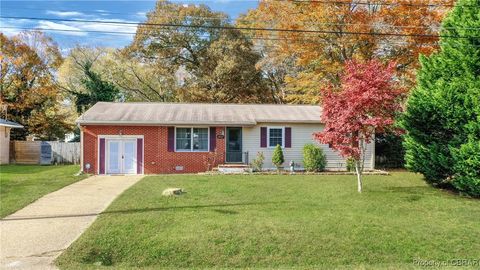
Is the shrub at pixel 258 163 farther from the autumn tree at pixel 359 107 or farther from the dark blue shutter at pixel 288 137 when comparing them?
the autumn tree at pixel 359 107

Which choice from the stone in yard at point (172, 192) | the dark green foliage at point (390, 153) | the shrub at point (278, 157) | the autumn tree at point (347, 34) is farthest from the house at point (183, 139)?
the stone in yard at point (172, 192)

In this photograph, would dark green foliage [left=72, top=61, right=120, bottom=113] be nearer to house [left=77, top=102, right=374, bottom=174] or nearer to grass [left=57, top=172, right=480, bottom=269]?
house [left=77, top=102, right=374, bottom=174]

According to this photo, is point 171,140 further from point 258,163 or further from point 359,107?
→ point 359,107

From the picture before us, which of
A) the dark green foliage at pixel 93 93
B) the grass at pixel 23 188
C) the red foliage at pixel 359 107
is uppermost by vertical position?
the dark green foliage at pixel 93 93

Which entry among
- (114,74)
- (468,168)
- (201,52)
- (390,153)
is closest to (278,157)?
(390,153)

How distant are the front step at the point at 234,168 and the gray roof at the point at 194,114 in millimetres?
2089

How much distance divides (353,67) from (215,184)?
6198mm

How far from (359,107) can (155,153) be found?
35.2 ft

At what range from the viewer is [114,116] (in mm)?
18891

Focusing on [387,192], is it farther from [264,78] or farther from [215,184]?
[264,78]

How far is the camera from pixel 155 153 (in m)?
18.8

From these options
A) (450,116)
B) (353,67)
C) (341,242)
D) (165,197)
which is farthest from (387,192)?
(165,197)

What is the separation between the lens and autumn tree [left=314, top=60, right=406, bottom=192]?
11.5 m

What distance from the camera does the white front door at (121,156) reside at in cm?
1858
